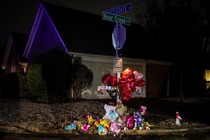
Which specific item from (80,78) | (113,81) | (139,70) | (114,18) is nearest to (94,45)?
(80,78)

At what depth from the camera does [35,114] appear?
484 inches

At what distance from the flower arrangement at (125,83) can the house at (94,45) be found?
7932 millimetres

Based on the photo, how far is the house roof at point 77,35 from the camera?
1966 cm

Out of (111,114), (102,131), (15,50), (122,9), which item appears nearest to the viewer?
(102,131)

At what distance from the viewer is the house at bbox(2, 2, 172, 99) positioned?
766 inches

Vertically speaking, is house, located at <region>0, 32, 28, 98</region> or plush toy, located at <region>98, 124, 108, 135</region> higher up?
house, located at <region>0, 32, 28, 98</region>

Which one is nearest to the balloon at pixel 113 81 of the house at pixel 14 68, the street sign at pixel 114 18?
the street sign at pixel 114 18

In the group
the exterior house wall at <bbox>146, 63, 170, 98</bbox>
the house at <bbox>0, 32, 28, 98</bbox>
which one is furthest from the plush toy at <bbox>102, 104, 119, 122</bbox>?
the exterior house wall at <bbox>146, 63, 170, 98</bbox>

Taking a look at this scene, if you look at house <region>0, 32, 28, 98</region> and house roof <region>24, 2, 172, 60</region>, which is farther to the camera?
house <region>0, 32, 28, 98</region>

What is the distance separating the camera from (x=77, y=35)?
20.4 m

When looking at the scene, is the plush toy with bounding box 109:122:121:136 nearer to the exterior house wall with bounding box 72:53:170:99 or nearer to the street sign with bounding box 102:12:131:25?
the street sign with bounding box 102:12:131:25

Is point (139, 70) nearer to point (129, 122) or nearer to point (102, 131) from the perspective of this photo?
point (129, 122)

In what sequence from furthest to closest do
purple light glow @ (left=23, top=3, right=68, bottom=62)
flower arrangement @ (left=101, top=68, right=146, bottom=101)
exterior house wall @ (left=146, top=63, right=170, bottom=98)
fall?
exterior house wall @ (left=146, top=63, right=170, bottom=98) < purple light glow @ (left=23, top=3, right=68, bottom=62) < flower arrangement @ (left=101, top=68, right=146, bottom=101)

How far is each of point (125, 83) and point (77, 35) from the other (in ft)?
35.4
